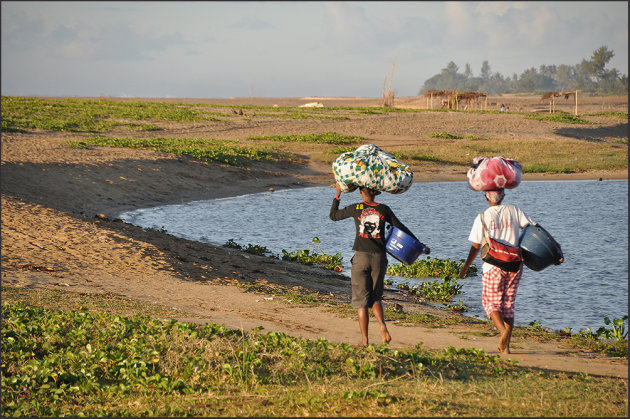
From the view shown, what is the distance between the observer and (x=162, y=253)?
11719mm

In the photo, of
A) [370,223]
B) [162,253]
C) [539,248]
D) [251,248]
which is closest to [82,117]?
[251,248]

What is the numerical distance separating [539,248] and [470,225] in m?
11.6

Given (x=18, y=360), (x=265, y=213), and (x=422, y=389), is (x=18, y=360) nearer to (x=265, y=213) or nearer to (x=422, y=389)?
(x=422, y=389)

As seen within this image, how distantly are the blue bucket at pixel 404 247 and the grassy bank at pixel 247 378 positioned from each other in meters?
0.89

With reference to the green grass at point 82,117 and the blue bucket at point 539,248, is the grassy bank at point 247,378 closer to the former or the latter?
the blue bucket at point 539,248

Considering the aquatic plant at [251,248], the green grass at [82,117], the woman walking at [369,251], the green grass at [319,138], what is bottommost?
the aquatic plant at [251,248]

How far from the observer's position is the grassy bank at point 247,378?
4855 mm

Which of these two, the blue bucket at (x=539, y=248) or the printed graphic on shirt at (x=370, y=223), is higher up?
the printed graphic on shirt at (x=370, y=223)

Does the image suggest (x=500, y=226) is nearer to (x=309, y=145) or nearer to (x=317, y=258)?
(x=317, y=258)

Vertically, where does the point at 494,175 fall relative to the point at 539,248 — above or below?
above

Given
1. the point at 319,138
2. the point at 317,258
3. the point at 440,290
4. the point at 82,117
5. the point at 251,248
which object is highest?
the point at 82,117

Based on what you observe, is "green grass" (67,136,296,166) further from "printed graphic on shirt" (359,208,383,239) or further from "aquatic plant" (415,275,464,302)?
"printed graphic on shirt" (359,208,383,239)

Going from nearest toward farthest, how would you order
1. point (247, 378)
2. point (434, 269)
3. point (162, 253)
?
1. point (247, 378)
2. point (162, 253)
3. point (434, 269)

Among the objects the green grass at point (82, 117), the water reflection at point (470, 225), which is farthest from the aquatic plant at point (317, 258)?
the green grass at point (82, 117)
